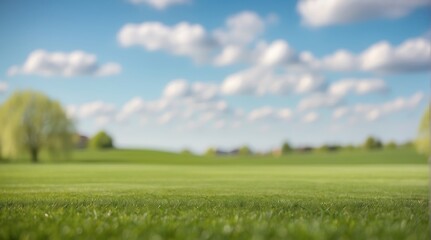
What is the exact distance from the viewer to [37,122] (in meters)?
65.3

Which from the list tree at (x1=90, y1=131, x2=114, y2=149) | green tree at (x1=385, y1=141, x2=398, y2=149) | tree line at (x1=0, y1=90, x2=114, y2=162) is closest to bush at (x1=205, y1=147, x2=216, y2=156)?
tree at (x1=90, y1=131, x2=114, y2=149)

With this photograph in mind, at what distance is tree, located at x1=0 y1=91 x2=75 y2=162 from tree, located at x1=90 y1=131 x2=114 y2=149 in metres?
60.2

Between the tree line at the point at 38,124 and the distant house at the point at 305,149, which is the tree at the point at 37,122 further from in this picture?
the distant house at the point at 305,149

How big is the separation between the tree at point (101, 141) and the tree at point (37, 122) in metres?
60.2

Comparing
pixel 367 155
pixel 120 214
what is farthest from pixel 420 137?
pixel 120 214

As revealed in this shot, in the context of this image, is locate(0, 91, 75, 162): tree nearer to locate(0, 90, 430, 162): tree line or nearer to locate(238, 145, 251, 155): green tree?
locate(0, 90, 430, 162): tree line

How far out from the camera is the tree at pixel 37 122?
6438 centimetres

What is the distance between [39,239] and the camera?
247 inches

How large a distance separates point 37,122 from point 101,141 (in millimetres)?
63710

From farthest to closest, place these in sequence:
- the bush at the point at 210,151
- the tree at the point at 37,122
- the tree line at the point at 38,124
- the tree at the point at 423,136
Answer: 1. the bush at the point at 210,151
2. the tree at the point at 423,136
3. the tree at the point at 37,122
4. the tree line at the point at 38,124

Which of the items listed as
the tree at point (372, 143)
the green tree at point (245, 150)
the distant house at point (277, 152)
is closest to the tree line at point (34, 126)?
the distant house at point (277, 152)

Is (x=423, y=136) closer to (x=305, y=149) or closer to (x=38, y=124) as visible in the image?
(x=38, y=124)

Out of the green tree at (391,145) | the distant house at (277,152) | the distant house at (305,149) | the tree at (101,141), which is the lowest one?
the distant house at (277,152)

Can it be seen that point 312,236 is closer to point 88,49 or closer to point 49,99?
point 49,99
